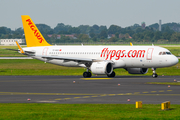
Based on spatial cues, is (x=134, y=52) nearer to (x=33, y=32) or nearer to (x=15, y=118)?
(x=33, y=32)

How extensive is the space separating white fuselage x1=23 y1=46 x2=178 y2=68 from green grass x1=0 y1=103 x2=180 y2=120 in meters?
28.1

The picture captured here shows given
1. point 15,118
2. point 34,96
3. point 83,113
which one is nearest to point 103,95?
point 34,96

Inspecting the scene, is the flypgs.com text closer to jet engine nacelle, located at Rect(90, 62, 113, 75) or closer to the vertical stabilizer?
jet engine nacelle, located at Rect(90, 62, 113, 75)

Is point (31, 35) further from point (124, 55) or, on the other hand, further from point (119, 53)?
point (124, 55)

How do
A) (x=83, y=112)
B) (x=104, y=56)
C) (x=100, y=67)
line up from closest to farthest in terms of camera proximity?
(x=83, y=112) → (x=100, y=67) → (x=104, y=56)

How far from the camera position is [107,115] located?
20156 mm

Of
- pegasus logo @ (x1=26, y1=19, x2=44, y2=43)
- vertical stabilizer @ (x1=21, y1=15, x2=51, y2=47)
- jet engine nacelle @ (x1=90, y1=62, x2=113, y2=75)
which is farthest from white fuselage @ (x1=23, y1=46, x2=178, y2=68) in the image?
pegasus logo @ (x1=26, y1=19, x2=44, y2=43)

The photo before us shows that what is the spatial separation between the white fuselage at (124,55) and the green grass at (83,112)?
28137 millimetres

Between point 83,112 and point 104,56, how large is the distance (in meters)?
34.0

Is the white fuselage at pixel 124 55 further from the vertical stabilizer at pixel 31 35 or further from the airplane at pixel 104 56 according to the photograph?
the vertical stabilizer at pixel 31 35

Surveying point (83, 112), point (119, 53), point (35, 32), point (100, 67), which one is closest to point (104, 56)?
point (119, 53)

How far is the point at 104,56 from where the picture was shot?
55.0 m

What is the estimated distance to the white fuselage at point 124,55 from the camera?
51781 mm

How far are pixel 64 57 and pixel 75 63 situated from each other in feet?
7.03
